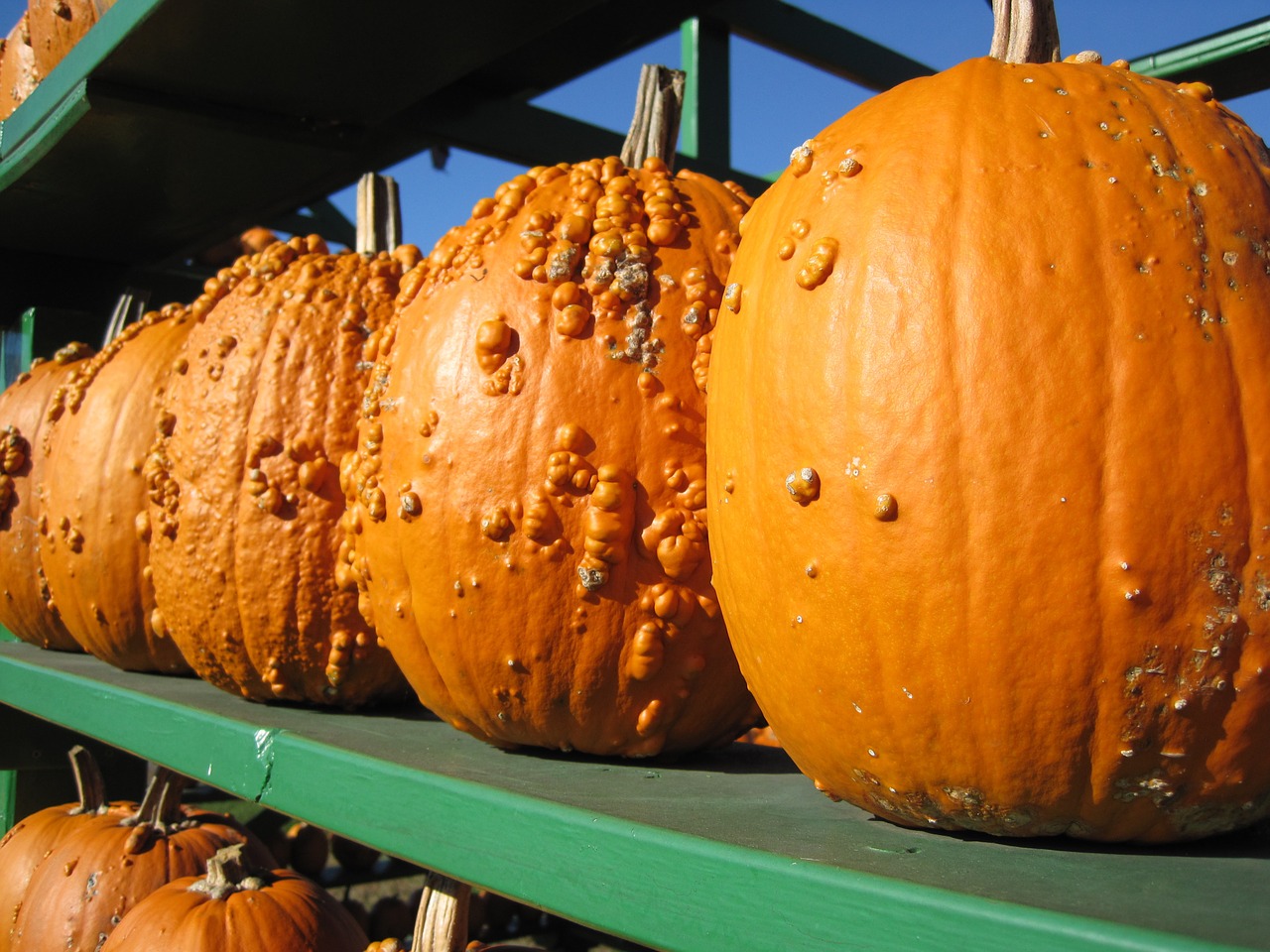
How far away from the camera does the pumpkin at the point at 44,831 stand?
2.14 meters

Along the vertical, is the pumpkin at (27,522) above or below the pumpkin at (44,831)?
above

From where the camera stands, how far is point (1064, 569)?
68 centimetres

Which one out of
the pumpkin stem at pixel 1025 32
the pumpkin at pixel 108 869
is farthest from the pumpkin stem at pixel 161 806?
the pumpkin stem at pixel 1025 32

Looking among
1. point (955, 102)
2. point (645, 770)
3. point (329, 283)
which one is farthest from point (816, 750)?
point (329, 283)

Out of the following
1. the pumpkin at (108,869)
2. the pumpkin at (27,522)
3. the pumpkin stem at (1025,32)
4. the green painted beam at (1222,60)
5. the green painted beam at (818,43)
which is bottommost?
the pumpkin at (108,869)

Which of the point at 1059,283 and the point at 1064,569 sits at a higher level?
the point at 1059,283

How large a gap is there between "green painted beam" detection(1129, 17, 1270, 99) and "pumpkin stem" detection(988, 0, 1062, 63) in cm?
85

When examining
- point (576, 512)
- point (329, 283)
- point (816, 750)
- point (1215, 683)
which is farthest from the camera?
point (329, 283)

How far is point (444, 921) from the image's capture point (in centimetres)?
136

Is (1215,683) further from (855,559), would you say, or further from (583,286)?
(583,286)

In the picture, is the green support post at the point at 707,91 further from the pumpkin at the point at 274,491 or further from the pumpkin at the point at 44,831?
the pumpkin at the point at 44,831

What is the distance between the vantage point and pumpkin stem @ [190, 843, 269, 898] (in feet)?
5.75

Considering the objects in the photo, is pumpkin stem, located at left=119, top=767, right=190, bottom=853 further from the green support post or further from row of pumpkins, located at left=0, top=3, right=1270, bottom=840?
the green support post

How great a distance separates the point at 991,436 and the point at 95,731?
1444 millimetres
